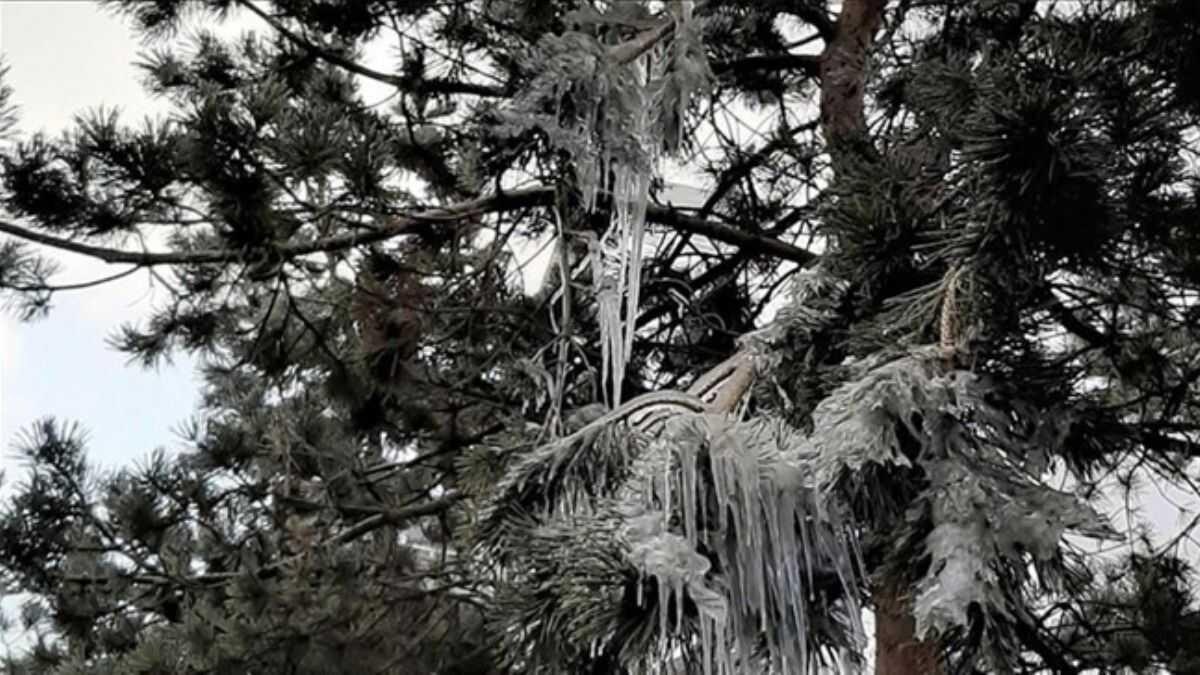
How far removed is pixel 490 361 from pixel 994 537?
5.11ft

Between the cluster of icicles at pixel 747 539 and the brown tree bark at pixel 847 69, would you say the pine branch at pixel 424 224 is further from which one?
the cluster of icicles at pixel 747 539

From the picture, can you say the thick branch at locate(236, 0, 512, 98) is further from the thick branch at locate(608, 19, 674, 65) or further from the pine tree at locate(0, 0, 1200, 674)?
the thick branch at locate(608, 19, 674, 65)

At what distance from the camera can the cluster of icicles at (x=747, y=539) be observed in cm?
81

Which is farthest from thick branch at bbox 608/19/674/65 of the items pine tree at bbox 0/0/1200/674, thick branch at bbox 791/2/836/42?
thick branch at bbox 791/2/836/42

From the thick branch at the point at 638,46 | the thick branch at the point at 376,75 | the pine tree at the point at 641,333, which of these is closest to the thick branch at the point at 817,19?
the pine tree at the point at 641,333

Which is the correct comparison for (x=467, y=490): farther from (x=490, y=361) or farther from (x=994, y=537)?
(x=994, y=537)

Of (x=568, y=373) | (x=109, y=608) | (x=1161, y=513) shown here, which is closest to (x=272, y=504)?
(x=109, y=608)

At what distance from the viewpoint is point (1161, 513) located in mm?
2895

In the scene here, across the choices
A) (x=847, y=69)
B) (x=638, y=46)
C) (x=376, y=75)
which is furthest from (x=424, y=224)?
(x=638, y=46)

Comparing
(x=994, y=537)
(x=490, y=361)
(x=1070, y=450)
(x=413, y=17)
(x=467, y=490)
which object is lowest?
(x=994, y=537)

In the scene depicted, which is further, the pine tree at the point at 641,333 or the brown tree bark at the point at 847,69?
the brown tree bark at the point at 847,69

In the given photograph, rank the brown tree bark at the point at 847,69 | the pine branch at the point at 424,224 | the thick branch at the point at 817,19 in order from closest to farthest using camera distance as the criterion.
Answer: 1. the pine branch at the point at 424,224
2. the brown tree bark at the point at 847,69
3. the thick branch at the point at 817,19

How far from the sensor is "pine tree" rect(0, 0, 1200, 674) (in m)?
0.84

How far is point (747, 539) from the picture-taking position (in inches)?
32.3
